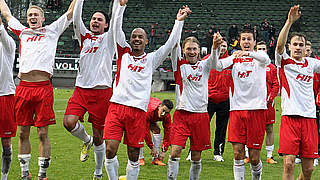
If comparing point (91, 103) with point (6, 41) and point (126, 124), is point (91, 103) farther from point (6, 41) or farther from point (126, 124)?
point (6, 41)

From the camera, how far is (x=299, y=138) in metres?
6.20

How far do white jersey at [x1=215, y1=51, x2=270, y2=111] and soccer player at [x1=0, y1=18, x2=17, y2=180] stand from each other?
313 cm

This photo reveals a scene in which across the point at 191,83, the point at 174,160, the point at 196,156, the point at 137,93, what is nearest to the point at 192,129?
the point at 196,156

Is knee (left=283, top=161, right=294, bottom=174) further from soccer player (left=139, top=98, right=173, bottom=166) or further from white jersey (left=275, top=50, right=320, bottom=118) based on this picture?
soccer player (left=139, top=98, right=173, bottom=166)

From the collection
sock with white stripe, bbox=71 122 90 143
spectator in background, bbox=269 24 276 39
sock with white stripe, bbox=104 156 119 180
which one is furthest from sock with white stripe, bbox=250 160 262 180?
spectator in background, bbox=269 24 276 39

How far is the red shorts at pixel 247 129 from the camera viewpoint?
680 centimetres

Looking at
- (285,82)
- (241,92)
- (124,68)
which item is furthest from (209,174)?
(124,68)

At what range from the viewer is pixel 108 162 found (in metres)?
6.11

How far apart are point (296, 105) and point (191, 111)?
1477mm

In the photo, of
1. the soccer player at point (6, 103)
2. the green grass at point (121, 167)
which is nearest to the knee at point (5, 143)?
the soccer player at point (6, 103)

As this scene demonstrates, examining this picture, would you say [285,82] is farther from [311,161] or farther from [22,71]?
[22,71]

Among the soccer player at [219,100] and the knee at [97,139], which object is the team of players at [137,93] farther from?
the soccer player at [219,100]

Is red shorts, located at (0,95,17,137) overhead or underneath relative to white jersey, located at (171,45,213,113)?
underneath

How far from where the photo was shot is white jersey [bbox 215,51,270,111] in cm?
688
